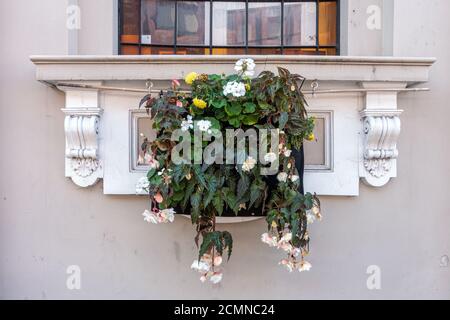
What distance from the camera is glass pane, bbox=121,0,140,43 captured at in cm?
304

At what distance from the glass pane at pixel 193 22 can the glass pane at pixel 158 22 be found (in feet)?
0.18

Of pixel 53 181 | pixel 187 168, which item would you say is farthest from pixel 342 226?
pixel 53 181

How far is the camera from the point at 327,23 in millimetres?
A: 3074

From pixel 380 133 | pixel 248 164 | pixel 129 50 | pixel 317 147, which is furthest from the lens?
pixel 129 50

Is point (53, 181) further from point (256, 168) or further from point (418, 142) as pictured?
point (418, 142)

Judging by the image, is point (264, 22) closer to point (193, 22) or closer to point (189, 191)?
point (193, 22)

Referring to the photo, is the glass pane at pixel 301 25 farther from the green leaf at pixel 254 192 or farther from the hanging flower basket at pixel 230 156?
the green leaf at pixel 254 192

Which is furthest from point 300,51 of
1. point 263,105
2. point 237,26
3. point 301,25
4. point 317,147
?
point 263,105

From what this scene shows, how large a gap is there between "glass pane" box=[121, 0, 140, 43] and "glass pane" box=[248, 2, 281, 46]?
2.52 feet

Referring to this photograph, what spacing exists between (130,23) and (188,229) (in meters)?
1.44

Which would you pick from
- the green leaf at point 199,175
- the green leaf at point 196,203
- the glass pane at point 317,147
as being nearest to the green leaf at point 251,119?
the green leaf at point 199,175

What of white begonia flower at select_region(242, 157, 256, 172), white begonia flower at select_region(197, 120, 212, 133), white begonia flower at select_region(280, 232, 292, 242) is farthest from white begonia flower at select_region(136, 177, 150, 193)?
white begonia flower at select_region(280, 232, 292, 242)

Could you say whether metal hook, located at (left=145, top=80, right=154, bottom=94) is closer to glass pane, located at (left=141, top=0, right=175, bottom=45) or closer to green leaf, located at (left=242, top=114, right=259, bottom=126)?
glass pane, located at (left=141, top=0, right=175, bottom=45)

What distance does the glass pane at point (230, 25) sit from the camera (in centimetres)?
308
